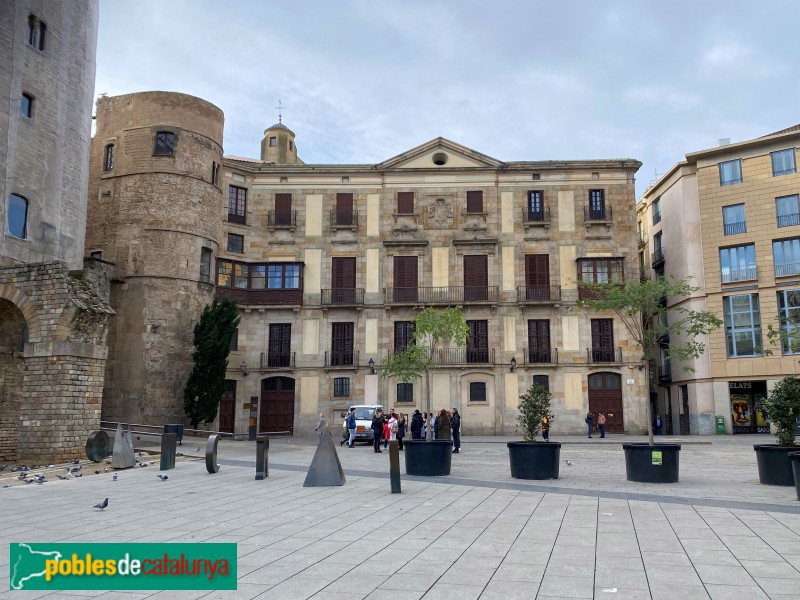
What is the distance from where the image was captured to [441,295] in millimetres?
35000

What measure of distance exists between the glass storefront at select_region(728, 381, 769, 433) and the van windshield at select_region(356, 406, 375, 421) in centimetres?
1921

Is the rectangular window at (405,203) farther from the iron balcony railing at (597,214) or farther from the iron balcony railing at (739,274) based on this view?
the iron balcony railing at (739,274)

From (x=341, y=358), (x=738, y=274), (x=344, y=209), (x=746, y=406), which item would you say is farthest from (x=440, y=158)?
(x=746, y=406)

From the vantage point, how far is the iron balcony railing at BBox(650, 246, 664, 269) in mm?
39812

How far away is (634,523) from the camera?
874 centimetres

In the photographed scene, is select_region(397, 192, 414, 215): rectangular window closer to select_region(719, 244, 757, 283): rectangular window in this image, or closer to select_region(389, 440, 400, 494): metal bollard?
select_region(719, 244, 757, 283): rectangular window

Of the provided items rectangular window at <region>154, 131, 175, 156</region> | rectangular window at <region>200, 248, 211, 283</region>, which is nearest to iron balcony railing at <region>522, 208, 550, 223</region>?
rectangular window at <region>200, 248, 211, 283</region>

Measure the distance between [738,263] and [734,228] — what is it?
1820 mm

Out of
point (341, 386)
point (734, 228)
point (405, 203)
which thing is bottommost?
point (341, 386)

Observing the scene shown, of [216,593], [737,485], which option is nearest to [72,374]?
[216,593]

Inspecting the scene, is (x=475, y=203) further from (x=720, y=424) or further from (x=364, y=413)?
(x=720, y=424)

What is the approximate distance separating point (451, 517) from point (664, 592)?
410 centimetres

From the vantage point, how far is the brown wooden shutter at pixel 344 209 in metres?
36.1

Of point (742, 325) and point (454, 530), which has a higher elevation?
point (742, 325)
